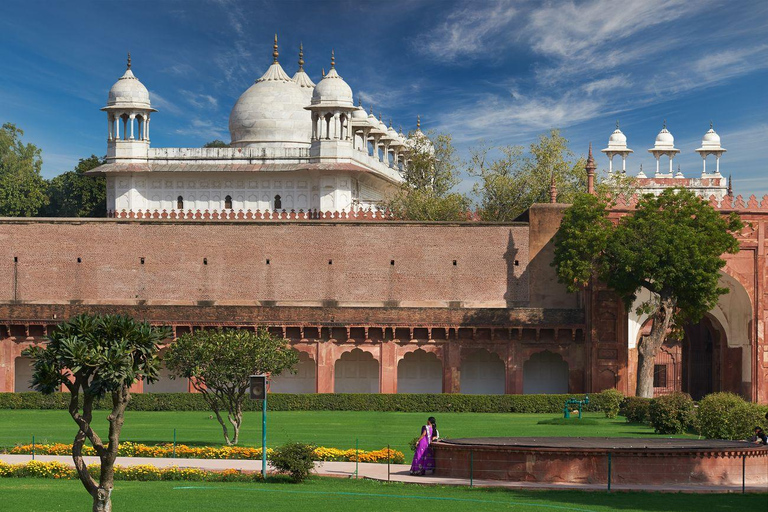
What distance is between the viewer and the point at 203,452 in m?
24.0

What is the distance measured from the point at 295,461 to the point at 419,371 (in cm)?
2308

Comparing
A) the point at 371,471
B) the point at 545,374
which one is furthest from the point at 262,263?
the point at 371,471

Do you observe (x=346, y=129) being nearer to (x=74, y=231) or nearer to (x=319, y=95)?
(x=319, y=95)

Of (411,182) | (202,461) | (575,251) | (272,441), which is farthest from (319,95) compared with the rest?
(202,461)

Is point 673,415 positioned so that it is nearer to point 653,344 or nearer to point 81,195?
point 653,344

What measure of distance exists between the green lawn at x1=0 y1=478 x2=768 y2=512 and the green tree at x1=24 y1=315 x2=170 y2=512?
1.98 meters

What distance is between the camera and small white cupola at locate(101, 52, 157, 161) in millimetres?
55812

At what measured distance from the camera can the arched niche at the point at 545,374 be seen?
42.9 m

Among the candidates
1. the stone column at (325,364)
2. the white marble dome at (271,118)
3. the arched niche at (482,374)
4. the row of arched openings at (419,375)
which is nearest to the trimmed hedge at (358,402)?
the stone column at (325,364)

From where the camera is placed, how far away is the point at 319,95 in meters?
54.4

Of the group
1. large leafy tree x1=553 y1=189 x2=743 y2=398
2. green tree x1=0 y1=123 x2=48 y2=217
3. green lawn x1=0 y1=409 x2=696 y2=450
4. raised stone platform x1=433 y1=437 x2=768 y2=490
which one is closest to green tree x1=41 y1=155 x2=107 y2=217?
green tree x1=0 y1=123 x2=48 y2=217

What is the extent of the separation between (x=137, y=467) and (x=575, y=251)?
2126 centimetres

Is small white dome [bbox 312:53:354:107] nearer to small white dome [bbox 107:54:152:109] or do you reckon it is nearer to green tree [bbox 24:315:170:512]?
small white dome [bbox 107:54:152:109]

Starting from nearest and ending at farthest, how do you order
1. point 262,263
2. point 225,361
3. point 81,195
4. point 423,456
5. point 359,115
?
point 423,456
point 225,361
point 262,263
point 359,115
point 81,195
